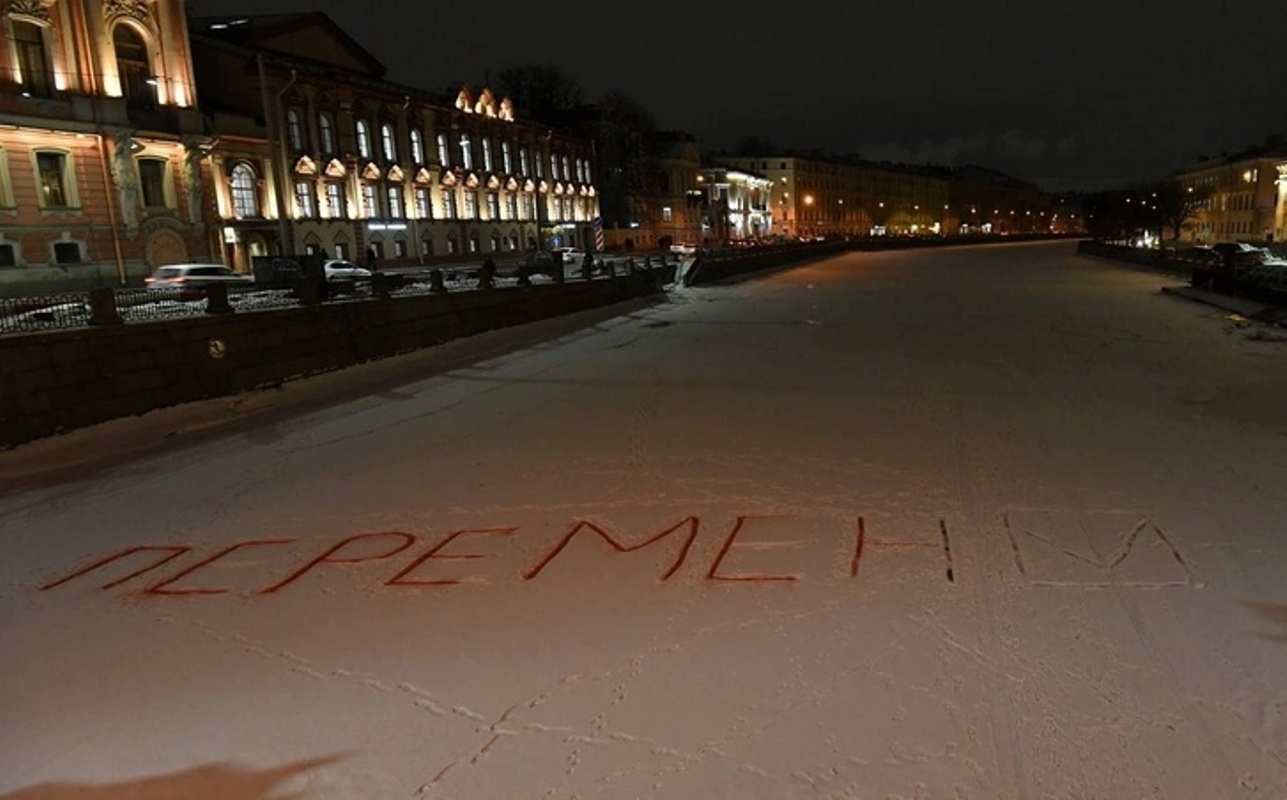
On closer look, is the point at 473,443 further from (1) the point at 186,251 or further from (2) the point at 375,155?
(2) the point at 375,155

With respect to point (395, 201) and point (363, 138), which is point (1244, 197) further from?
point (363, 138)

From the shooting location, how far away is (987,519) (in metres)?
8.79

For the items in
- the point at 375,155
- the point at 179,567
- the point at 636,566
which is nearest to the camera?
the point at 636,566

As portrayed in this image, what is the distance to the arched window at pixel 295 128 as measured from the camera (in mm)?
46812

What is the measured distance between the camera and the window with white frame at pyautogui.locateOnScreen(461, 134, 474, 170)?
2457 inches

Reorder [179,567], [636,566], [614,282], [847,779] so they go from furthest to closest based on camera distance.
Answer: [614,282]
[179,567]
[636,566]
[847,779]

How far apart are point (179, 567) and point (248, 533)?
1.00 metres

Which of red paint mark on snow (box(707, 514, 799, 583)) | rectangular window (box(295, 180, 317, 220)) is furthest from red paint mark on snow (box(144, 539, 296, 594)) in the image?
rectangular window (box(295, 180, 317, 220))

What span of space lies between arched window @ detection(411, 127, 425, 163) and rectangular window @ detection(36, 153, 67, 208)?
2583 cm

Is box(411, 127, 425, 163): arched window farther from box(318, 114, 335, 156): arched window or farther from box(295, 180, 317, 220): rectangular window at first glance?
box(295, 180, 317, 220): rectangular window

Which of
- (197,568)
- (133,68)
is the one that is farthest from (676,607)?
(133,68)

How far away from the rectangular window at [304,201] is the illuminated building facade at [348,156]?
0.07 metres

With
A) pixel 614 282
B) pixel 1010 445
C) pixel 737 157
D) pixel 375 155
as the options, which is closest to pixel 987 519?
pixel 1010 445

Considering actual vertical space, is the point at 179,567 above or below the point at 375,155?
below
